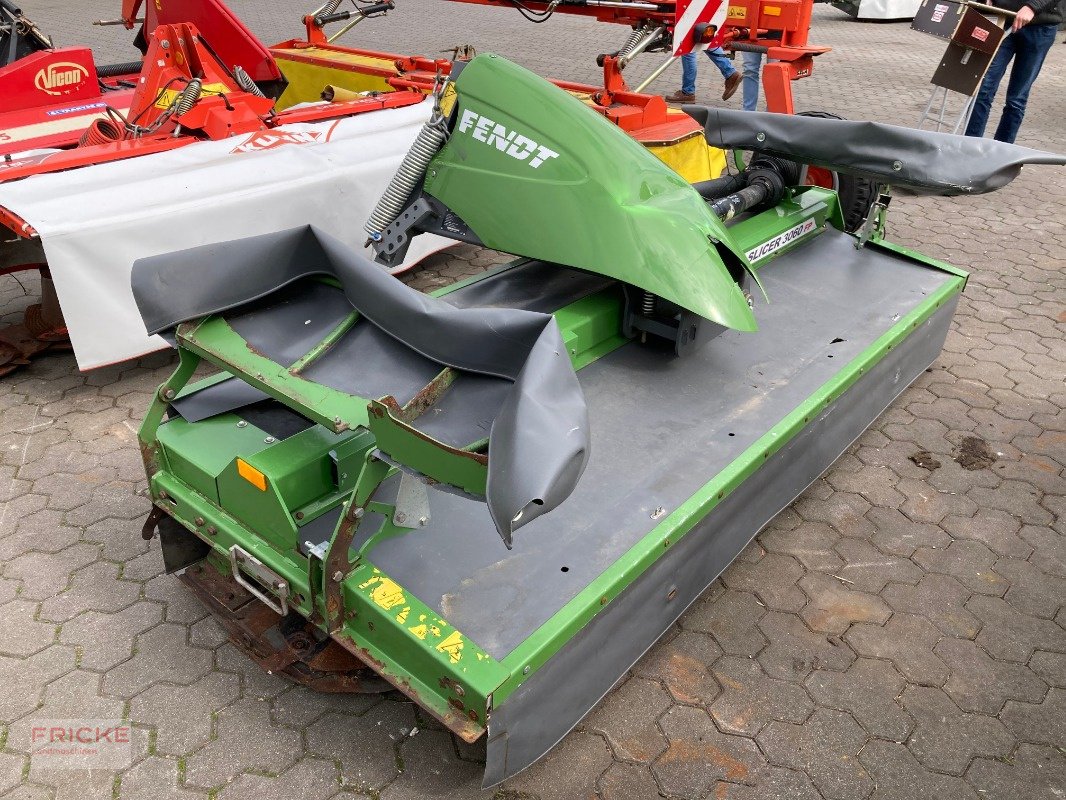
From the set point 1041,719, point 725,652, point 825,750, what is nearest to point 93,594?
point 725,652

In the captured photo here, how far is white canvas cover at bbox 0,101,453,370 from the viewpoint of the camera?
11.6 ft

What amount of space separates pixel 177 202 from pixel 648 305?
2.07 metres

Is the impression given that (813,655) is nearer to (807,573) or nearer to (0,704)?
(807,573)

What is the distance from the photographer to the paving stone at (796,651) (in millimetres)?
2660

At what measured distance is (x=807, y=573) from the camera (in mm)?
3043

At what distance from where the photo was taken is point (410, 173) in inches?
133

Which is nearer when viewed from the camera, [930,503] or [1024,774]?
[1024,774]

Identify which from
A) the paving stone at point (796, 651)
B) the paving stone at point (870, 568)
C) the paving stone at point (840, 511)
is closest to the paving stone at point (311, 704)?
the paving stone at point (796, 651)

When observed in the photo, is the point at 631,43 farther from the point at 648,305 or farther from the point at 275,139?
the point at 648,305

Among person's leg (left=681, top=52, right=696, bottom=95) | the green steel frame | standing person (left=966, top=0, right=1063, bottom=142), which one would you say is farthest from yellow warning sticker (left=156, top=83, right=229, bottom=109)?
person's leg (left=681, top=52, right=696, bottom=95)

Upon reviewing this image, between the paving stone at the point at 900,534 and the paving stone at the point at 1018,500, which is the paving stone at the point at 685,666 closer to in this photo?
the paving stone at the point at 900,534

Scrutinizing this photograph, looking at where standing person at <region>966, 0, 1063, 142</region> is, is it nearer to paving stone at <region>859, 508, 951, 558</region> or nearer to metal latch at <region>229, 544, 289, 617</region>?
paving stone at <region>859, 508, 951, 558</region>

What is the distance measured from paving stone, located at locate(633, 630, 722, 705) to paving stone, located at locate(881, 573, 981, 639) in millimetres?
693

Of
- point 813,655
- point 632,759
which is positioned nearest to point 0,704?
point 632,759
